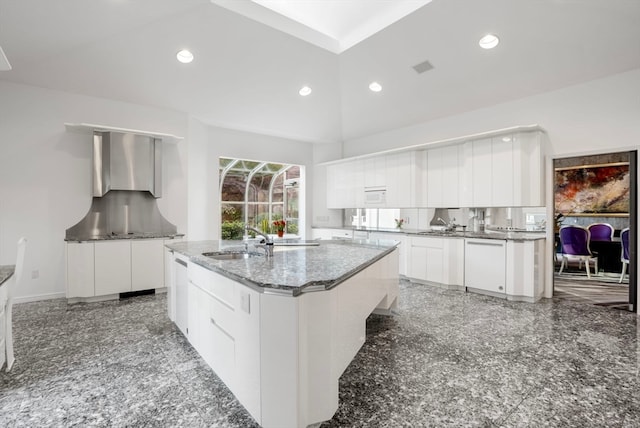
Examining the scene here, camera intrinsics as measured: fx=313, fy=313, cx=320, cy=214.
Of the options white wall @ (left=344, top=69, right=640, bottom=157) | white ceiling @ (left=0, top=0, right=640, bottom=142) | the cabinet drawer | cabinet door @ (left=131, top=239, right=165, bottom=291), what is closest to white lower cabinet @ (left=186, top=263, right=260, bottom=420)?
the cabinet drawer

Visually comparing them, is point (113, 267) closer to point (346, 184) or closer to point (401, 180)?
point (346, 184)

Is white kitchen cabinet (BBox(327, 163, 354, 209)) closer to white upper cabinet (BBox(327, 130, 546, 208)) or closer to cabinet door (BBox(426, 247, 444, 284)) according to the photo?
white upper cabinet (BBox(327, 130, 546, 208))

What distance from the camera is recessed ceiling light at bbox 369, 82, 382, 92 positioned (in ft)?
16.1

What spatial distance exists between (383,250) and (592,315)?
2.71 metres

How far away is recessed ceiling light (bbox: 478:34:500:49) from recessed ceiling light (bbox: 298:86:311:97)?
250 cm

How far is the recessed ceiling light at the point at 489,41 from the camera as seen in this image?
11.6ft

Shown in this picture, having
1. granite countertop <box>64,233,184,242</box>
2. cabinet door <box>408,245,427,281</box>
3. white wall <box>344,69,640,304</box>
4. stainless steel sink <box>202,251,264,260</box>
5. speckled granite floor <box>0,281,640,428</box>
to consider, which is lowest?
speckled granite floor <box>0,281,640,428</box>

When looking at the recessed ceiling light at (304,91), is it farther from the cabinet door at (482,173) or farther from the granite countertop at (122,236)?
the granite countertop at (122,236)

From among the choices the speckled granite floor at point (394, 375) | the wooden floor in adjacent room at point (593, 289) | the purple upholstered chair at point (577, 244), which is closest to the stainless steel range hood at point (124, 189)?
the speckled granite floor at point (394, 375)

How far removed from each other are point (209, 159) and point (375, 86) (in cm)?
317

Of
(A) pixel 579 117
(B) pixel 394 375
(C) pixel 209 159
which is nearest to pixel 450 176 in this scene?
(A) pixel 579 117

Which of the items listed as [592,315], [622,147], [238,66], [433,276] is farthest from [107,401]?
[622,147]

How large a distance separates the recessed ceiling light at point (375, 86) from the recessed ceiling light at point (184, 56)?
263 centimetres

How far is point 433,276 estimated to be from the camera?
487 centimetres
